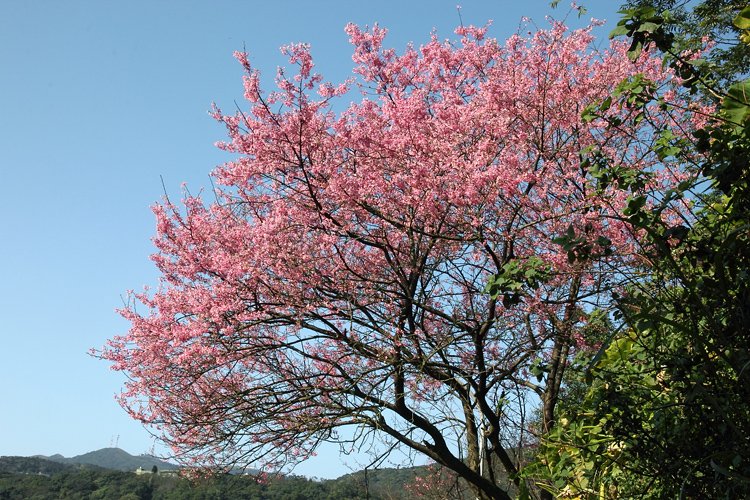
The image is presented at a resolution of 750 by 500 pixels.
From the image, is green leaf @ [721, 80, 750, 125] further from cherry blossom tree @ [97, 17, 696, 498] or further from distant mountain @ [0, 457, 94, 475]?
distant mountain @ [0, 457, 94, 475]

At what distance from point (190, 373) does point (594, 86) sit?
572 cm

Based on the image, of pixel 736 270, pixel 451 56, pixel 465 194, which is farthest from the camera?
pixel 451 56

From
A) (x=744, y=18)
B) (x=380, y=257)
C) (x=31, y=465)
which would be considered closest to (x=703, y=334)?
(x=744, y=18)

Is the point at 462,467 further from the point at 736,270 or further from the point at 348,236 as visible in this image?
the point at 736,270

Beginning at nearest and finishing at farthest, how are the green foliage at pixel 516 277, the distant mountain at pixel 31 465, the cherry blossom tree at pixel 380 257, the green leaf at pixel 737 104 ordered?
1. the green leaf at pixel 737 104
2. the green foliage at pixel 516 277
3. the cherry blossom tree at pixel 380 257
4. the distant mountain at pixel 31 465

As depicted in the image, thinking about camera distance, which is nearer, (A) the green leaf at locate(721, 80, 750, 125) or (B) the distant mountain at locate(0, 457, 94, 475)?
(A) the green leaf at locate(721, 80, 750, 125)

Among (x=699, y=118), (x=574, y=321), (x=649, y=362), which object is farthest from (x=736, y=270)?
(x=699, y=118)

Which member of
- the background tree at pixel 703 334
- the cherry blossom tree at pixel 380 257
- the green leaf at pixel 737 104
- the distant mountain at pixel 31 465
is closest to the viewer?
the background tree at pixel 703 334

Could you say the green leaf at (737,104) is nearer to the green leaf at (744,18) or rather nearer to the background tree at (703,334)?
the background tree at (703,334)

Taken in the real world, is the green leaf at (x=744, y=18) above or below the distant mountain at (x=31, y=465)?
below

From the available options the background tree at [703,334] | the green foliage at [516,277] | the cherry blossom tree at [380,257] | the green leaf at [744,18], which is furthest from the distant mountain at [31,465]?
the green leaf at [744,18]

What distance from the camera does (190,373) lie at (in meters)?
6.99

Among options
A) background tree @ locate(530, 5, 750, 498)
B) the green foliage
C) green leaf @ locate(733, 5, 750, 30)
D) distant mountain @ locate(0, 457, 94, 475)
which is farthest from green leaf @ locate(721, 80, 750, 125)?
distant mountain @ locate(0, 457, 94, 475)

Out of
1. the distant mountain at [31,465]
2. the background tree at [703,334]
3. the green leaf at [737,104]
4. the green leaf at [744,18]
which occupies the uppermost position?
the distant mountain at [31,465]
